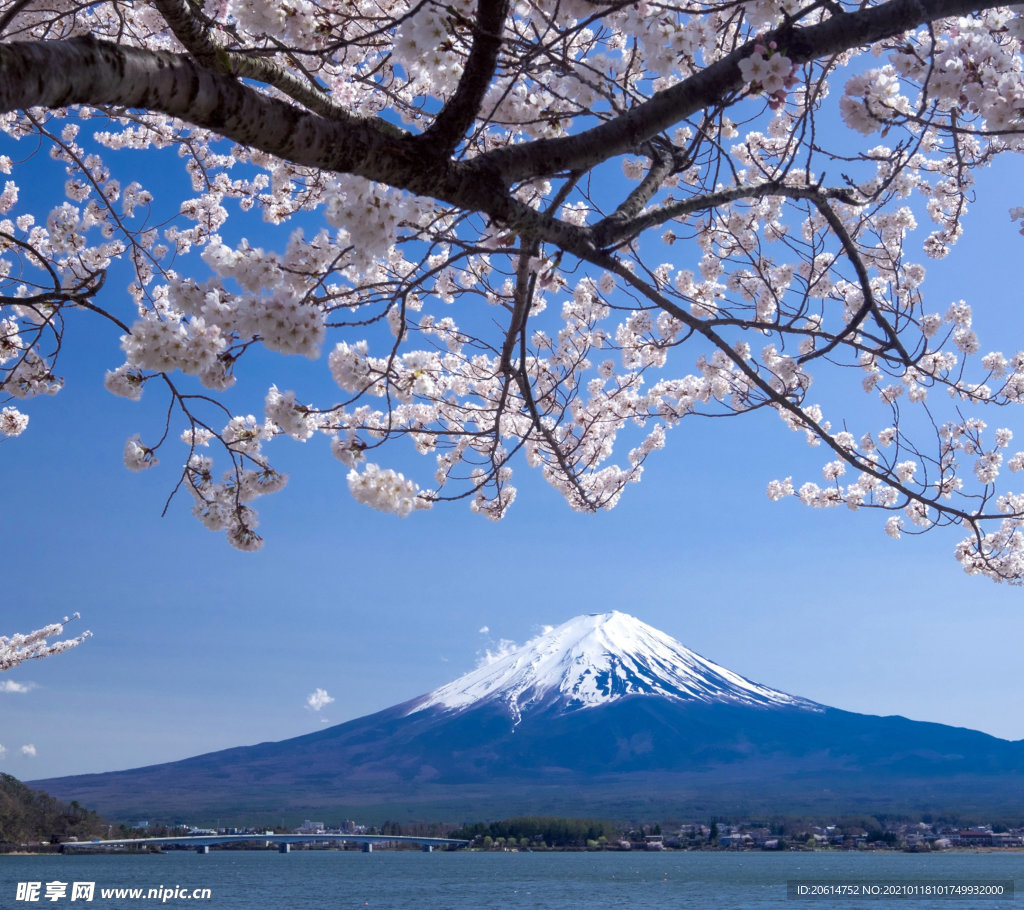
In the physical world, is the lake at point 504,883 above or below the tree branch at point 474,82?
below

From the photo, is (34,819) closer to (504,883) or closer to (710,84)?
(504,883)

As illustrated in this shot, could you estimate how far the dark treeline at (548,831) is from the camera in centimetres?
6719

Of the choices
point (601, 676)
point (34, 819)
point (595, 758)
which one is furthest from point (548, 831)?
point (601, 676)

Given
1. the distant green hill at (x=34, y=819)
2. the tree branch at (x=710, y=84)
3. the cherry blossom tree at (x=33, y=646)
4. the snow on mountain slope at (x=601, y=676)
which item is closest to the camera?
the tree branch at (x=710, y=84)

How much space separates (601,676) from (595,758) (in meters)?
19.4

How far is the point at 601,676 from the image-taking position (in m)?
128

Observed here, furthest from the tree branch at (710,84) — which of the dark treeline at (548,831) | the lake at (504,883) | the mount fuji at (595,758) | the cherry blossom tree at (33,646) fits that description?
the mount fuji at (595,758)

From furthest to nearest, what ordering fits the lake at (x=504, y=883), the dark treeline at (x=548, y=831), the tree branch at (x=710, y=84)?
the dark treeline at (x=548, y=831) → the lake at (x=504, y=883) → the tree branch at (x=710, y=84)

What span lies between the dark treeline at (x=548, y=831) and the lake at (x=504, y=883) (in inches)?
78.6

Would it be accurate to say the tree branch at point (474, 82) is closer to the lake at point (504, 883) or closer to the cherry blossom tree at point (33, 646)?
the cherry blossom tree at point (33, 646)

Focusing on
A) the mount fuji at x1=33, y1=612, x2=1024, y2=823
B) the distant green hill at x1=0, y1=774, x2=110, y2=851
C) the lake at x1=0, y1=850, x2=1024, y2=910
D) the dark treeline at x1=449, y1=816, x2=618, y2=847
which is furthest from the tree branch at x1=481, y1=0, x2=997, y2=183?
the mount fuji at x1=33, y1=612, x2=1024, y2=823

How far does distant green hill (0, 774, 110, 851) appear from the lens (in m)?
44.7

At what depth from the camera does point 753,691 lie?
130 m

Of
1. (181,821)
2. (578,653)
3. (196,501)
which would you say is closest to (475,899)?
(196,501)
